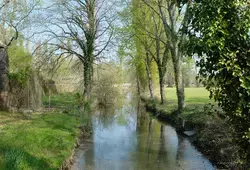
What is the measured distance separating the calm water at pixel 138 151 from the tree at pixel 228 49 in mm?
5529

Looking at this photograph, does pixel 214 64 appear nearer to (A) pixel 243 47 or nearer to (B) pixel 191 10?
(A) pixel 243 47

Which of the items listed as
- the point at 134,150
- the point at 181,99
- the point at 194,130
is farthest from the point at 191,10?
the point at 181,99

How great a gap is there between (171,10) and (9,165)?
15.6 meters

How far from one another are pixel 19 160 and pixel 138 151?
5.88 m

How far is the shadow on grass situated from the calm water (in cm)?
195

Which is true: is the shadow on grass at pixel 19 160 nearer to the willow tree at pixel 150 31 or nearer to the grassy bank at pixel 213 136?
the grassy bank at pixel 213 136

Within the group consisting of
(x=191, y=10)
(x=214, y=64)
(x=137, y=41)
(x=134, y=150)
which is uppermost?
(x=137, y=41)

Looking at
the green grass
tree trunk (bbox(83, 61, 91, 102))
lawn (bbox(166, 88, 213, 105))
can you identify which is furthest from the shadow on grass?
lawn (bbox(166, 88, 213, 105))

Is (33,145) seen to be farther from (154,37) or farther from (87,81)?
(154,37)

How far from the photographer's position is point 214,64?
15.6 feet

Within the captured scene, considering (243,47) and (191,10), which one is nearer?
(243,47)

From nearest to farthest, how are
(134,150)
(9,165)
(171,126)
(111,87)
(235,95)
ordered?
(235,95)
(9,165)
(134,150)
(171,126)
(111,87)

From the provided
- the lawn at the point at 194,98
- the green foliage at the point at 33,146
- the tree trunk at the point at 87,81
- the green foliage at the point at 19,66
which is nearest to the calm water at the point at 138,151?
the green foliage at the point at 33,146

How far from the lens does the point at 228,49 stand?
456cm
